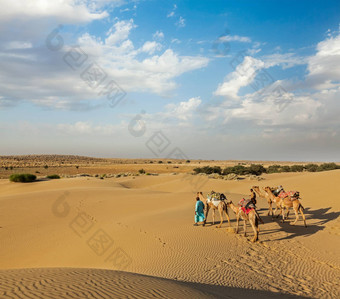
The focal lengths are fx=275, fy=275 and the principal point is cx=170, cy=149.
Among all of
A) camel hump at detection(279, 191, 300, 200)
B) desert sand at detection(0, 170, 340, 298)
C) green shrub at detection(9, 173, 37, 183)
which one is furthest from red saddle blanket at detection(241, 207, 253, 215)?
green shrub at detection(9, 173, 37, 183)

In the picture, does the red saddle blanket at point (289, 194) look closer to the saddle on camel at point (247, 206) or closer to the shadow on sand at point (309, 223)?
the shadow on sand at point (309, 223)

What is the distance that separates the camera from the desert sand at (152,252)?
6148mm

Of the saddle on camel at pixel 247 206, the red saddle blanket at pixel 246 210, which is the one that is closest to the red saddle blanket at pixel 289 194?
the saddle on camel at pixel 247 206

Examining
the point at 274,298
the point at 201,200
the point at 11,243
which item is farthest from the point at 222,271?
the point at 11,243

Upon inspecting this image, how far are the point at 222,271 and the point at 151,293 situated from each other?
3.72 m

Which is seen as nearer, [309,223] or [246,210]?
[246,210]

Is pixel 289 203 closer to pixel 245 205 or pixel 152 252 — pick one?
pixel 245 205

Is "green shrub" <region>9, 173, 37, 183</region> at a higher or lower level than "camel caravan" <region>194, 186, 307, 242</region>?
lower

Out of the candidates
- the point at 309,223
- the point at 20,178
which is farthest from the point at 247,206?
the point at 20,178

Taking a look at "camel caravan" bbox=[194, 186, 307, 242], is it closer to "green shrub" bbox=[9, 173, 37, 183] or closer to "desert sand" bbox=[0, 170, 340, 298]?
"desert sand" bbox=[0, 170, 340, 298]

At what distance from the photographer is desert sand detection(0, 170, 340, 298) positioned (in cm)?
615

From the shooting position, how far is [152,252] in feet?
34.4

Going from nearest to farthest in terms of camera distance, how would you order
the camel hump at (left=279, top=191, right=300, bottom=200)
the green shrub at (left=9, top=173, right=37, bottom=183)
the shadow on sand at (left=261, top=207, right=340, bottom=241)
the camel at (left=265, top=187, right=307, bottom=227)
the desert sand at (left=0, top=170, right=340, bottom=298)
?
the desert sand at (left=0, top=170, right=340, bottom=298) → the shadow on sand at (left=261, top=207, right=340, bottom=241) → the camel at (left=265, top=187, right=307, bottom=227) → the camel hump at (left=279, top=191, right=300, bottom=200) → the green shrub at (left=9, top=173, right=37, bottom=183)

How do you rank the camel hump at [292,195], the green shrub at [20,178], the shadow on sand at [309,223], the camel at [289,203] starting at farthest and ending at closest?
the green shrub at [20,178] → the camel hump at [292,195] → the camel at [289,203] → the shadow on sand at [309,223]
